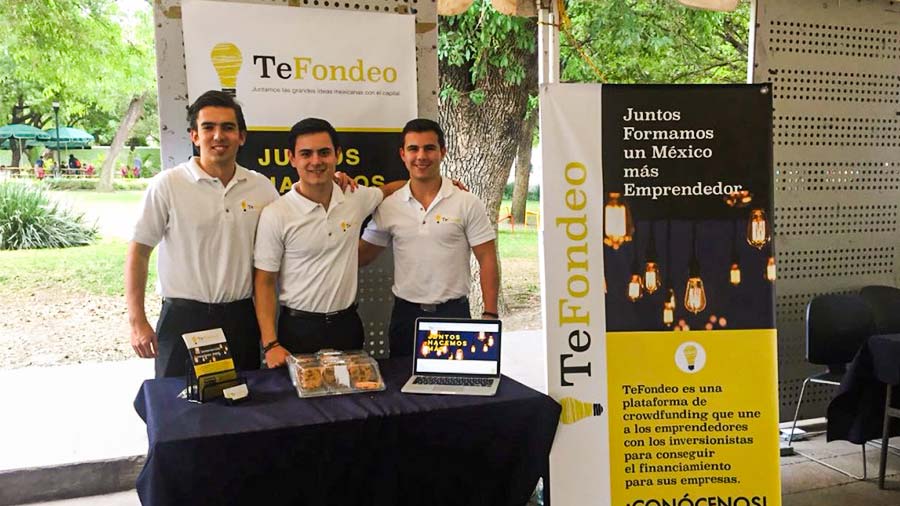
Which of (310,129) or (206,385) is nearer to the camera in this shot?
(206,385)

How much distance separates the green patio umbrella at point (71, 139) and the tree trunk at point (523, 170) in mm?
4324

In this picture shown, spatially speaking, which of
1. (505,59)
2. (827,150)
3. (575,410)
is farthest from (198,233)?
(505,59)

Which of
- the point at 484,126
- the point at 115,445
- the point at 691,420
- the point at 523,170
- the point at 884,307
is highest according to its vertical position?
the point at 484,126

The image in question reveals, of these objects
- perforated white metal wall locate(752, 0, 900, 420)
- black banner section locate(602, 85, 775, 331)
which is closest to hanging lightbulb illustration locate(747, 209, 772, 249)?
black banner section locate(602, 85, 775, 331)

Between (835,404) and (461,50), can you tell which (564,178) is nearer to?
(835,404)

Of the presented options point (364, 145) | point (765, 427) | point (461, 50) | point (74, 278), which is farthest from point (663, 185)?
point (74, 278)

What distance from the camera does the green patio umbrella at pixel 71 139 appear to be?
6.44 meters

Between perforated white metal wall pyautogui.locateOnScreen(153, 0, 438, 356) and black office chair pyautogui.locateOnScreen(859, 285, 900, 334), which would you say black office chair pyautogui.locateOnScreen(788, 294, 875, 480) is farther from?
perforated white metal wall pyautogui.locateOnScreen(153, 0, 438, 356)

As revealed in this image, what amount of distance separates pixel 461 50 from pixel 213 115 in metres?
3.53

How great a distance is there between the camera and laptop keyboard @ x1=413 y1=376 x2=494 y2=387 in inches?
91.0

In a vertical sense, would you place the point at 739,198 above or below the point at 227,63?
below

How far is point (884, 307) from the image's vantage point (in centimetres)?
406

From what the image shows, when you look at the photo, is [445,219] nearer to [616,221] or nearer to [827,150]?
[616,221]

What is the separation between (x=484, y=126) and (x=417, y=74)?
9.08ft
